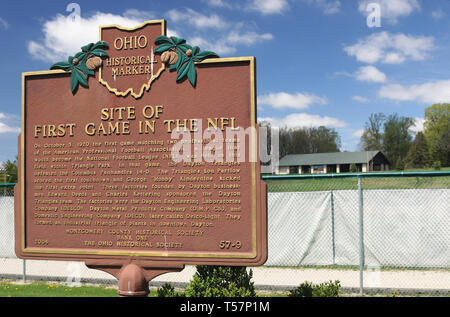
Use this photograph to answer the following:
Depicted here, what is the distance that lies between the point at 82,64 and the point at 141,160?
4.72ft

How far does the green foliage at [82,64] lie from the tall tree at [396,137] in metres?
76.6

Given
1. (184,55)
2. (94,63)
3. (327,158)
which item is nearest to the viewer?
(184,55)

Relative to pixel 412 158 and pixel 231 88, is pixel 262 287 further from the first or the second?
pixel 412 158

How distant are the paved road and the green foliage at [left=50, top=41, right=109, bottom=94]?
5094 millimetres

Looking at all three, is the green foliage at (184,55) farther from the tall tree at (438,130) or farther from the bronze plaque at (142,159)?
the tall tree at (438,130)

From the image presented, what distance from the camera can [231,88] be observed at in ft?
14.9

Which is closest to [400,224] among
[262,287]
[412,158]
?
[262,287]

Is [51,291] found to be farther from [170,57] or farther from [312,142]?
[312,142]

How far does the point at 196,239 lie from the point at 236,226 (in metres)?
0.49

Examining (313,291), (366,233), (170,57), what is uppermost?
(170,57)

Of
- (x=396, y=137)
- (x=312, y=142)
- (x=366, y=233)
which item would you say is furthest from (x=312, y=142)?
(x=366, y=233)

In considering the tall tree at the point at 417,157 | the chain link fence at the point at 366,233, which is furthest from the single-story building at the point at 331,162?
the chain link fence at the point at 366,233

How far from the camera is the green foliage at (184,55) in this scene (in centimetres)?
458

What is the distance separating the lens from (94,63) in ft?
16.0
